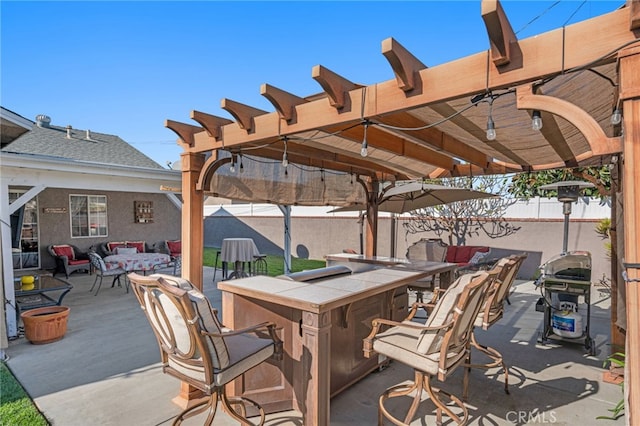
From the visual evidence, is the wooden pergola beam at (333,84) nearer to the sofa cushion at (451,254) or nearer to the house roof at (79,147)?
the sofa cushion at (451,254)

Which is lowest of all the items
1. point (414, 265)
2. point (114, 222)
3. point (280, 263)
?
point (280, 263)

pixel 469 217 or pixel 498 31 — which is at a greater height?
pixel 498 31

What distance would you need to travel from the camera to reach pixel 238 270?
9.08 meters

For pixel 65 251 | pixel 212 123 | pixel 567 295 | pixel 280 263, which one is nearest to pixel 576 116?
pixel 212 123

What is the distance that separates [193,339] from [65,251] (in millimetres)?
10213

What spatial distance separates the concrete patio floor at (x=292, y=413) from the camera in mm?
2877

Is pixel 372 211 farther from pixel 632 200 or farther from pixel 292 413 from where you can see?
pixel 632 200

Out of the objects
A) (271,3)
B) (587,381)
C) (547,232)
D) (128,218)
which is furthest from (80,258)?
(547,232)

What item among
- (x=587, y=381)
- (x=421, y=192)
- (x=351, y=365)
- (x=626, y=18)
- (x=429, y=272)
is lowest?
(x=587, y=381)

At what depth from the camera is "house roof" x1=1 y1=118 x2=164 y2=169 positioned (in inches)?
382

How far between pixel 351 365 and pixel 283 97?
267 cm

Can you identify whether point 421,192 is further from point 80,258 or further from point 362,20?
point 80,258

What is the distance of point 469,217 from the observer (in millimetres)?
10312

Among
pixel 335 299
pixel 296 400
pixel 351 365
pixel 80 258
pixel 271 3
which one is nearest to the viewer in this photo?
pixel 335 299
